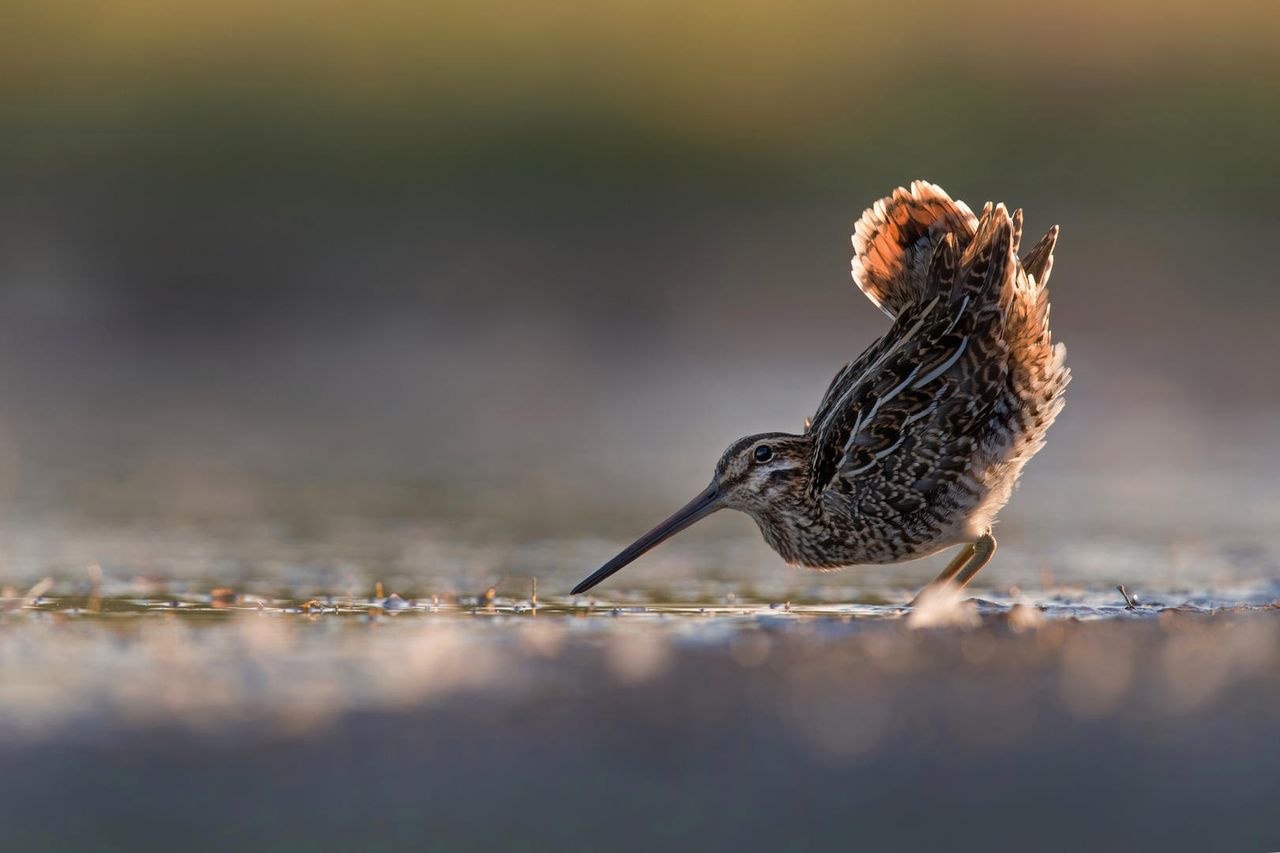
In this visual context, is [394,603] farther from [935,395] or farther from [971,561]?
[971,561]

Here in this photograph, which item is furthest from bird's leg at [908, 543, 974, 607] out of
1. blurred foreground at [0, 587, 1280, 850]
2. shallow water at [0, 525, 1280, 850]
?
blurred foreground at [0, 587, 1280, 850]

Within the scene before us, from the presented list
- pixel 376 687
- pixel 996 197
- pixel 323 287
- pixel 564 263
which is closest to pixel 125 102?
pixel 323 287

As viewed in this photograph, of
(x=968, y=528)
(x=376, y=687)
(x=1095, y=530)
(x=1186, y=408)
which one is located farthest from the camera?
(x=1186, y=408)

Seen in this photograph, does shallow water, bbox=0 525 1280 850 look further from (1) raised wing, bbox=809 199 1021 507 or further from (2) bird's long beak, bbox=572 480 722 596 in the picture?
(1) raised wing, bbox=809 199 1021 507

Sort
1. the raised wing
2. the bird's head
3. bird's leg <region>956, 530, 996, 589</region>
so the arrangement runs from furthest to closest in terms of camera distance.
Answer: bird's leg <region>956, 530, 996, 589</region>, the bird's head, the raised wing

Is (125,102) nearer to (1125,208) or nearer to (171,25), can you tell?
(171,25)

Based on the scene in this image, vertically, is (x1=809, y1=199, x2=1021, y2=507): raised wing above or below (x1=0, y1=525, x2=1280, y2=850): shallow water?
above

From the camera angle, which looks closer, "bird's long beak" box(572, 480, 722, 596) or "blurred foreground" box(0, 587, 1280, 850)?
"blurred foreground" box(0, 587, 1280, 850)

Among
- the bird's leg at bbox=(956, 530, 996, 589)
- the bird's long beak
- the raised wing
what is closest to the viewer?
the raised wing

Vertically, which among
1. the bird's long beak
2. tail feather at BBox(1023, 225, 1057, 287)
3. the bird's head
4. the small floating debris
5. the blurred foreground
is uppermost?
tail feather at BBox(1023, 225, 1057, 287)
